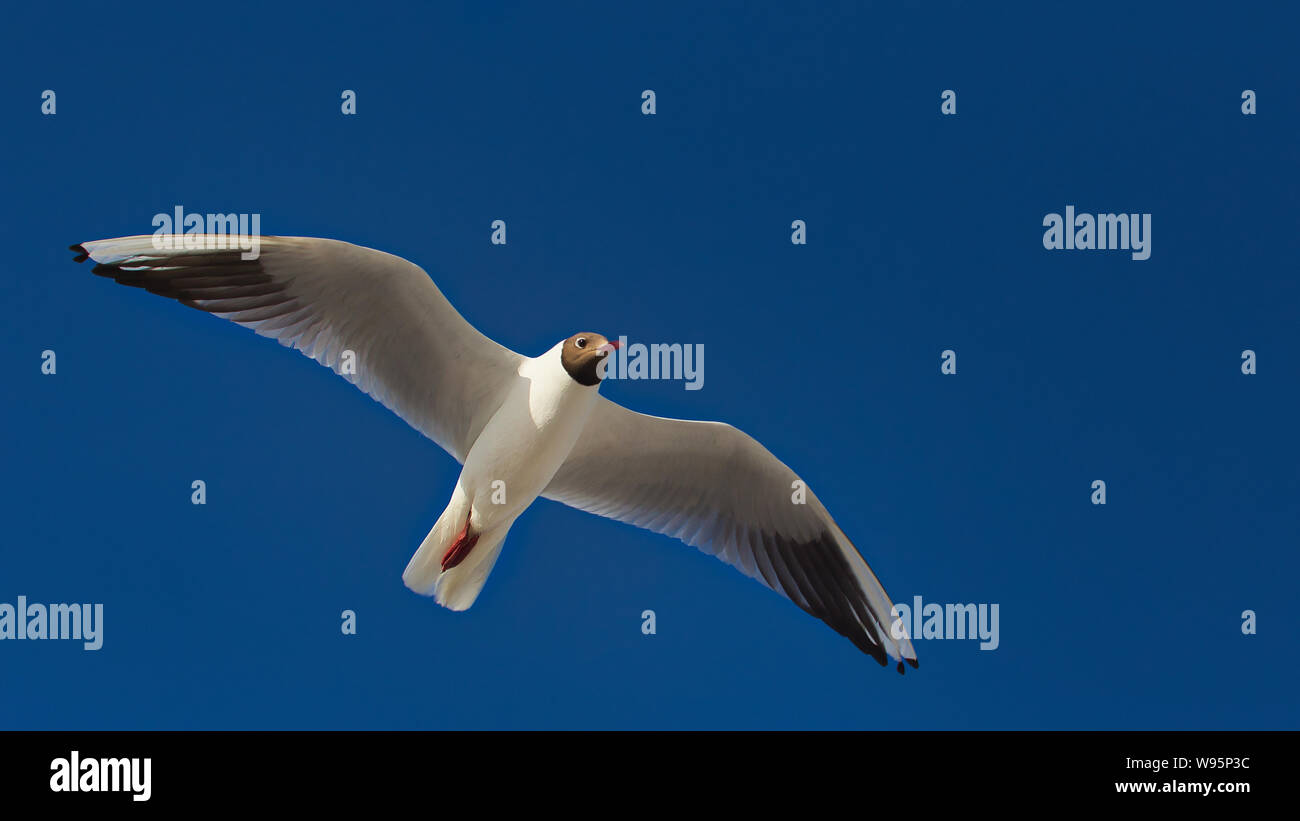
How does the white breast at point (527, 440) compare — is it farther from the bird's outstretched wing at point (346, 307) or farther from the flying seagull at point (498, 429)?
the bird's outstretched wing at point (346, 307)

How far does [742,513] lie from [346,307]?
2.17 metres

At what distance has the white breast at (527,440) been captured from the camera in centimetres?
580

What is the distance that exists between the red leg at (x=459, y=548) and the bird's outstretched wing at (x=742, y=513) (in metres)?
0.69

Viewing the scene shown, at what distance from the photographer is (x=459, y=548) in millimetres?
5980

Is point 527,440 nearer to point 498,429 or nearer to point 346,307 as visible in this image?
point 498,429

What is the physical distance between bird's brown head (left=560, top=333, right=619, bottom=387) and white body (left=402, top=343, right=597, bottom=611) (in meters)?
0.04

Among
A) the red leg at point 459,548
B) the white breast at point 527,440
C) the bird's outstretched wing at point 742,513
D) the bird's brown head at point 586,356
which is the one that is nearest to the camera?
the bird's brown head at point 586,356

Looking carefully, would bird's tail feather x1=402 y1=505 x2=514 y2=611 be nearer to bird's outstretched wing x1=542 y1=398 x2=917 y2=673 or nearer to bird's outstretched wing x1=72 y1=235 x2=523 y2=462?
bird's outstretched wing x1=72 y1=235 x2=523 y2=462

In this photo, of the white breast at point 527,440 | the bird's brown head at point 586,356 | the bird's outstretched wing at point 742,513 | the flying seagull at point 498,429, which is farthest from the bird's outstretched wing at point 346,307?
the bird's outstretched wing at point 742,513

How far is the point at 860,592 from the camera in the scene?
6.69 m
